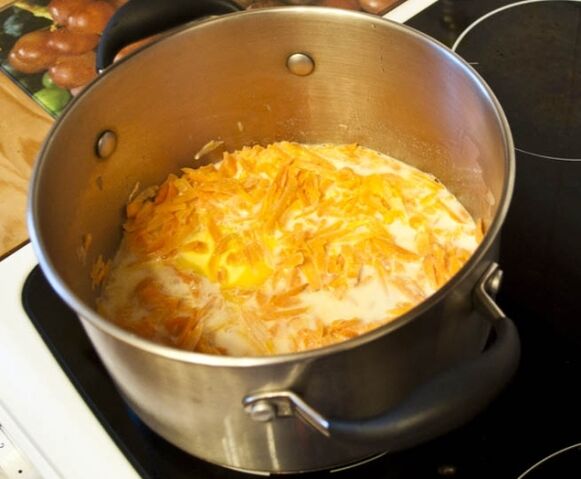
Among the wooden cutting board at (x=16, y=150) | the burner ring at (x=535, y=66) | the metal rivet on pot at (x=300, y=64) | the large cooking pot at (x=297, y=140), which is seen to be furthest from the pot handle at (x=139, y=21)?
the burner ring at (x=535, y=66)

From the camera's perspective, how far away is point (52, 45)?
1.26m

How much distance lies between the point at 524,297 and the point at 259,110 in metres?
0.43

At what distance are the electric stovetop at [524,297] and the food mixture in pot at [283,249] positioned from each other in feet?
0.23

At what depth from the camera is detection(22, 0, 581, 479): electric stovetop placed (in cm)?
76

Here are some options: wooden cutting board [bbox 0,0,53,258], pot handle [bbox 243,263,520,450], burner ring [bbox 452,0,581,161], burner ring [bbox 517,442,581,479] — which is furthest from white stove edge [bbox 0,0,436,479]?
burner ring [bbox 452,0,581,161]

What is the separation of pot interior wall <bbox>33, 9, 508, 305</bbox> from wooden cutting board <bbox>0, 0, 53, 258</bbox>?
5.5 inches

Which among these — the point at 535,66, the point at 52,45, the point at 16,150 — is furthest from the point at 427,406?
the point at 52,45

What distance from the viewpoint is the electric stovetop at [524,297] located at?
759 millimetres

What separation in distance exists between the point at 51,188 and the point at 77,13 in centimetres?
62

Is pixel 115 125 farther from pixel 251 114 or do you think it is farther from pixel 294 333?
pixel 294 333

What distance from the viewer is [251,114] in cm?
105

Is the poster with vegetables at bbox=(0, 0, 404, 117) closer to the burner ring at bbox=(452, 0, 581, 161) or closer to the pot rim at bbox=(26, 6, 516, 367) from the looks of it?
the burner ring at bbox=(452, 0, 581, 161)

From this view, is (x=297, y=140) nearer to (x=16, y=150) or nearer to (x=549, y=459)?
(x=16, y=150)

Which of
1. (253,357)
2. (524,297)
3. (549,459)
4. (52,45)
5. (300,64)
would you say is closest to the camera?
(253,357)
